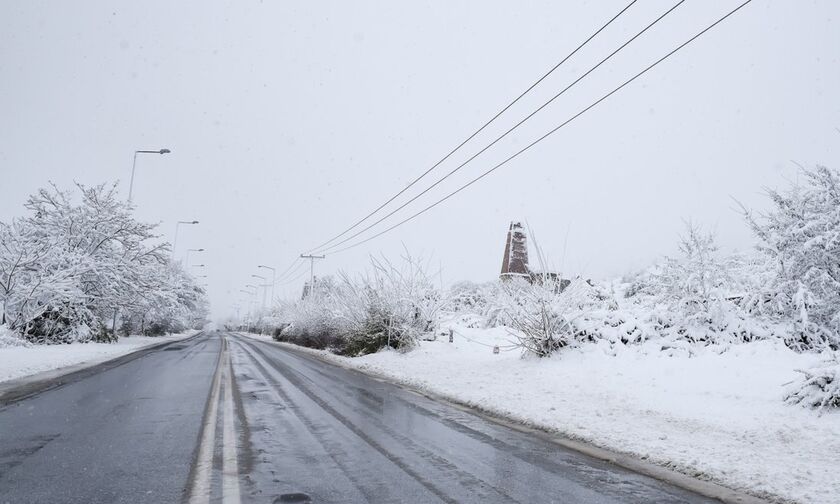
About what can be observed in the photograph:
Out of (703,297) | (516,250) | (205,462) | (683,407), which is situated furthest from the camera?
(516,250)

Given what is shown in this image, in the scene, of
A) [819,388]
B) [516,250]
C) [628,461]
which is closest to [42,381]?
[628,461]

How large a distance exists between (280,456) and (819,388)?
24.4 feet

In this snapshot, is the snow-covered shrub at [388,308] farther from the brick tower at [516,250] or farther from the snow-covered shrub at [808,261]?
the brick tower at [516,250]

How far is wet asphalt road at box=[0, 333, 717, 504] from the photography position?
14.3 ft

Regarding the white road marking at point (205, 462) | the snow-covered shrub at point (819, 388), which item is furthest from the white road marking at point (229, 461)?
the snow-covered shrub at point (819, 388)

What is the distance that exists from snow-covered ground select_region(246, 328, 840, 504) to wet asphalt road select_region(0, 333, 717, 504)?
94 cm

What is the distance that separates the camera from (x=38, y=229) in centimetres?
2642

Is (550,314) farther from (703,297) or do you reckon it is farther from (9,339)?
(9,339)

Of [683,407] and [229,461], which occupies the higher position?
[683,407]

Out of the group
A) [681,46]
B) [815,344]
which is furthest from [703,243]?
[681,46]

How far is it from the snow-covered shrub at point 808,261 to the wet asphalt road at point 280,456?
6.45 metres

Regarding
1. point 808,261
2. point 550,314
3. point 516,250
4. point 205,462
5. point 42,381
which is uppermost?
point 516,250

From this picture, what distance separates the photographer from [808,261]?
970 centimetres

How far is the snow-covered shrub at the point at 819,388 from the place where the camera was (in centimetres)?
688
